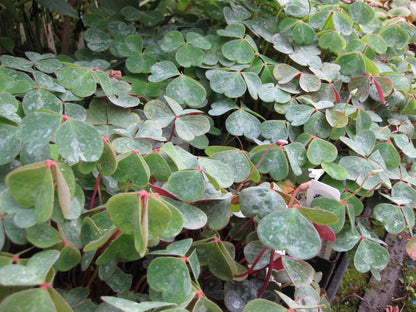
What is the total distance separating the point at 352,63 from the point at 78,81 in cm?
89

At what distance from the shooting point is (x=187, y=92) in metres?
1.02

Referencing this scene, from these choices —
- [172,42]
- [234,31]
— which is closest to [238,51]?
[234,31]

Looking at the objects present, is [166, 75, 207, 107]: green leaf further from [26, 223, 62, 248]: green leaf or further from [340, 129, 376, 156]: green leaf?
[26, 223, 62, 248]: green leaf

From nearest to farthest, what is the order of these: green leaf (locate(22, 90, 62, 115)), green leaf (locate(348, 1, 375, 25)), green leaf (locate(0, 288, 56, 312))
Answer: green leaf (locate(0, 288, 56, 312)) < green leaf (locate(22, 90, 62, 115)) < green leaf (locate(348, 1, 375, 25))

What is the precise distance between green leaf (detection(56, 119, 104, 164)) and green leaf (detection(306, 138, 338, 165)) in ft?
1.91

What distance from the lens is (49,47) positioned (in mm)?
1694

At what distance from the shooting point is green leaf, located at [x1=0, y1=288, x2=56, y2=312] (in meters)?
0.42

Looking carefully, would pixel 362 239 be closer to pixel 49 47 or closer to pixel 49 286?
pixel 49 286

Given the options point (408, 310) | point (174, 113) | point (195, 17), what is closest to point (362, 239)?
point (174, 113)

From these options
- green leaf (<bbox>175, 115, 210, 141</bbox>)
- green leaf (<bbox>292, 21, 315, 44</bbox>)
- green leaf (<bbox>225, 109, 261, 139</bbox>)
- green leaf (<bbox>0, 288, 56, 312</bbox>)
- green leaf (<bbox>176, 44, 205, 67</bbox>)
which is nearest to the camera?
green leaf (<bbox>0, 288, 56, 312</bbox>)

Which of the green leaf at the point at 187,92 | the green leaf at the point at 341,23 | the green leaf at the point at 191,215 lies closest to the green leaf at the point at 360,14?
the green leaf at the point at 341,23

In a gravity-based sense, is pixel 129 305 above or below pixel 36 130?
below

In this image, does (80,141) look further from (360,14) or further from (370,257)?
(360,14)

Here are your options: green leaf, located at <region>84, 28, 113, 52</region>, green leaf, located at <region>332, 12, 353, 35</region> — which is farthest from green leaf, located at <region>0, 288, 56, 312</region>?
green leaf, located at <region>332, 12, 353, 35</region>
